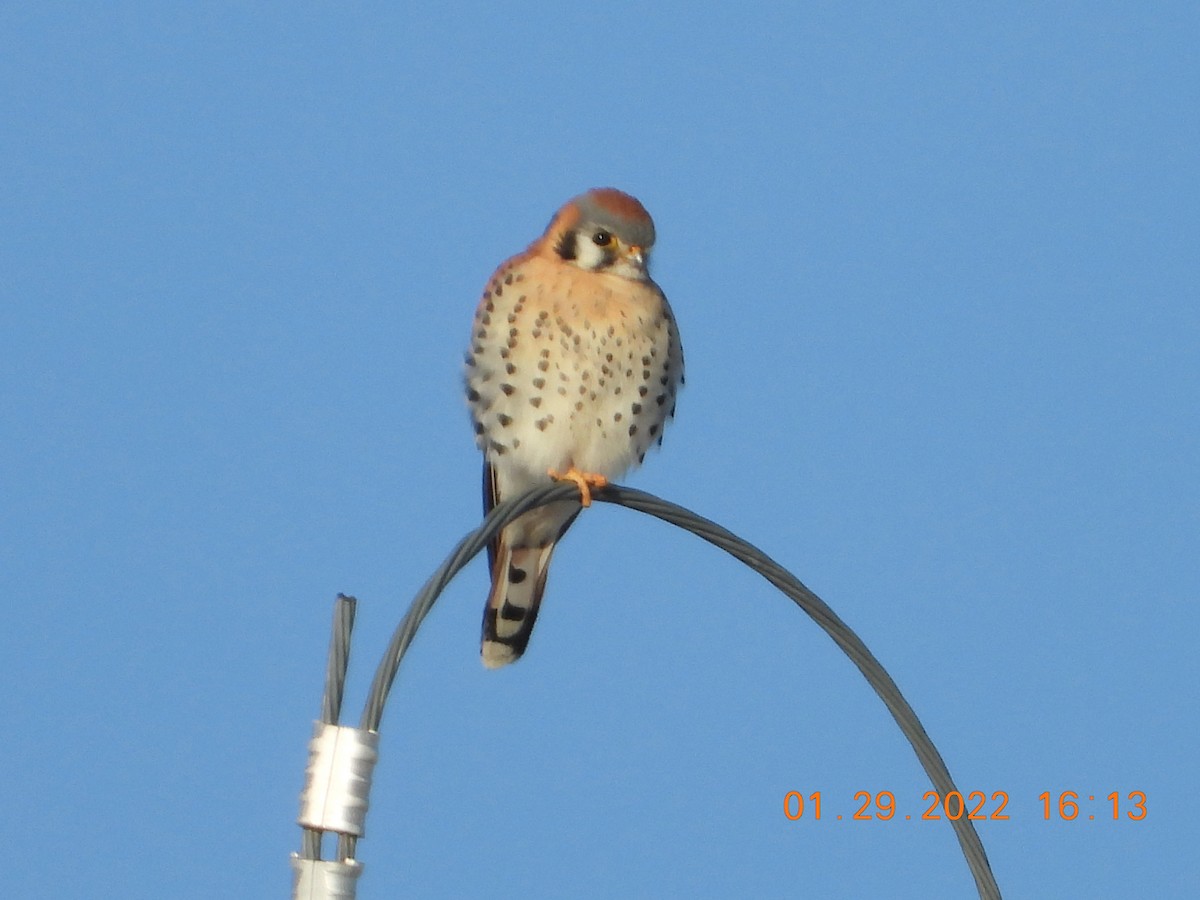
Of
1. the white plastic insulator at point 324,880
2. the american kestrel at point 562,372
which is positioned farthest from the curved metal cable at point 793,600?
the american kestrel at point 562,372

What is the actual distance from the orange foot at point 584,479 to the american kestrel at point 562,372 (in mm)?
15

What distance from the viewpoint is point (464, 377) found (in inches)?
201

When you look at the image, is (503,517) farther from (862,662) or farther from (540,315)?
(540,315)

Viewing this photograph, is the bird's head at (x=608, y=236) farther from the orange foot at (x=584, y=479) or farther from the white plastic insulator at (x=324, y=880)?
the white plastic insulator at (x=324, y=880)

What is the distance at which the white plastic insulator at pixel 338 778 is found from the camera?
9.21ft

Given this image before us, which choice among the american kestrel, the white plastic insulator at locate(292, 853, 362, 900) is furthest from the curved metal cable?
the american kestrel

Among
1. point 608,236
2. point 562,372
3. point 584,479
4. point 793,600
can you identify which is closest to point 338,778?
point 793,600

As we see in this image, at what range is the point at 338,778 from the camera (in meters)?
2.81

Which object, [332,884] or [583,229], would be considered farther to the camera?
[583,229]

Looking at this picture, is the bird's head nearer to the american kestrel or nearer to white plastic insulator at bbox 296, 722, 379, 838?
the american kestrel

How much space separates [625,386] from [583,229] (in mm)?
475

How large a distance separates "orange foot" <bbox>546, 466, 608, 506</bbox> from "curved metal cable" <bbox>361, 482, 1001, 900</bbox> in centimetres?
37

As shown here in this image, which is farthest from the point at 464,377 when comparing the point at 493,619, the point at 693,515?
the point at 693,515

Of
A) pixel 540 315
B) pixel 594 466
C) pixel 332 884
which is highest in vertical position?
pixel 540 315
